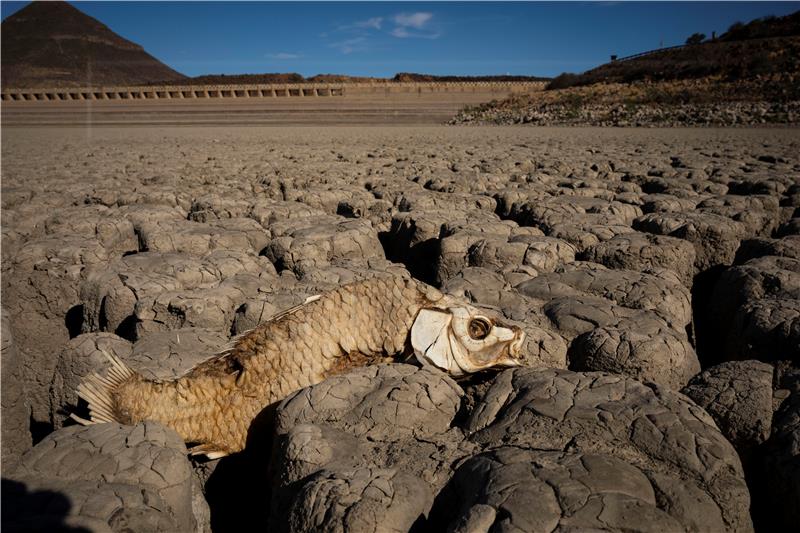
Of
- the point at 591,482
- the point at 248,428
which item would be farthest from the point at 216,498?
the point at 591,482

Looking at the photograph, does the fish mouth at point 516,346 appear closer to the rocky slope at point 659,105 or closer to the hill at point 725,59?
the rocky slope at point 659,105

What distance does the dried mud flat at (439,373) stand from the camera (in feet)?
4.46

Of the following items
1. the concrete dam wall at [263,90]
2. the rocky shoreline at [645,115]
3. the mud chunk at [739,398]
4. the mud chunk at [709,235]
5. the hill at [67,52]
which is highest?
the hill at [67,52]

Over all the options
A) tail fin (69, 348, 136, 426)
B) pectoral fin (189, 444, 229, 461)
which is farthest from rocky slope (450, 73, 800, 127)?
tail fin (69, 348, 136, 426)

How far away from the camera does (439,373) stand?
1998 millimetres

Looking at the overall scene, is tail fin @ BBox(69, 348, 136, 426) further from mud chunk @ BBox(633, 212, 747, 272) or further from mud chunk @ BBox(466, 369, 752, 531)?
mud chunk @ BBox(633, 212, 747, 272)

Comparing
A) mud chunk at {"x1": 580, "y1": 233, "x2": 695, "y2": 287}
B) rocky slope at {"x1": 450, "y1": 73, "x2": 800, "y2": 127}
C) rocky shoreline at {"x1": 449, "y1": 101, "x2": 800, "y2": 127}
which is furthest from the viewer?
rocky slope at {"x1": 450, "y1": 73, "x2": 800, "y2": 127}

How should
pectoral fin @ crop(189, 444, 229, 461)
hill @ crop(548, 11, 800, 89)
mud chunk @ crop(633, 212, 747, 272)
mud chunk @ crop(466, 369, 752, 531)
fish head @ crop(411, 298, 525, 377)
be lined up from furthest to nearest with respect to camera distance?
hill @ crop(548, 11, 800, 89) < mud chunk @ crop(633, 212, 747, 272) < fish head @ crop(411, 298, 525, 377) < pectoral fin @ crop(189, 444, 229, 461) < mud chunk @ crop(466, 369, 752, 531)

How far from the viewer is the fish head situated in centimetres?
202

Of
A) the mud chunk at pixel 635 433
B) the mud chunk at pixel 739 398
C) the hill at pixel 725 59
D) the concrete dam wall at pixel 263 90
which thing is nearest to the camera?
the mud chunk at pixel 635 433

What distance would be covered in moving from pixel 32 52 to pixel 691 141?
52723 mm

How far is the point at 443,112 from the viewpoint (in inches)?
914

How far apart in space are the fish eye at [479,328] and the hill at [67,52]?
43.3 metres

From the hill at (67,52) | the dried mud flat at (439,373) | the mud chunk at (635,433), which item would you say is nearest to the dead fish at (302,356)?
the dried mud flat at (439,373)
